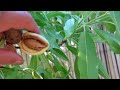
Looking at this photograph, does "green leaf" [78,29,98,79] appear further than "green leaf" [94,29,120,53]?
No

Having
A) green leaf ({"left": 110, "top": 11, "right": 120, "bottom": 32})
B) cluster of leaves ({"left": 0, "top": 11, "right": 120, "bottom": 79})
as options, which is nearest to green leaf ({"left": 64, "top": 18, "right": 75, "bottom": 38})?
cluster of leaves ({"left": 0, "top": 11, "right": 120, "bottom": 79})

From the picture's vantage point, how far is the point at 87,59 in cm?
46

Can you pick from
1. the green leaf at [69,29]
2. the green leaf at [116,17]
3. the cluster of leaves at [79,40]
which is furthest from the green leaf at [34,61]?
the green leaf at [116,17]

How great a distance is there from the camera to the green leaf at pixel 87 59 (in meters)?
0.43

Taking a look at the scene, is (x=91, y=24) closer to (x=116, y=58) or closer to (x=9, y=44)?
(x=9, y=44)

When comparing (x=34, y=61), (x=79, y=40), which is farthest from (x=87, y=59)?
(x=34, y=61)

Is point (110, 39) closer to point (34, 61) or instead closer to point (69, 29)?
point (69, 29)

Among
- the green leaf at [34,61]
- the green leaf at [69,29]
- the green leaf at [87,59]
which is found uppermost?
the green leaf at [69,29]

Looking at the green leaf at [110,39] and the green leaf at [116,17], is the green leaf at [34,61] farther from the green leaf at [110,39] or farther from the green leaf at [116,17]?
the green leaf at [116,17]

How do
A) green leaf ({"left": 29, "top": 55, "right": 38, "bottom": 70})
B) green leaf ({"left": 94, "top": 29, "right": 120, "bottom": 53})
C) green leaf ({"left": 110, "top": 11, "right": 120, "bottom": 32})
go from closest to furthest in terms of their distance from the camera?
1. green leaf ({"left": 110, "top": 11, "right": 120, "bottom": 32})
2. green leaf ({"left": 94, "top": 29, "right": 120, "bottom": 53})
3. green leaf ({"left": 29, "top": 55, "right": 38, "bottom": 70})

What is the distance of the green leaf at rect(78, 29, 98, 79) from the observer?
1.42 ft

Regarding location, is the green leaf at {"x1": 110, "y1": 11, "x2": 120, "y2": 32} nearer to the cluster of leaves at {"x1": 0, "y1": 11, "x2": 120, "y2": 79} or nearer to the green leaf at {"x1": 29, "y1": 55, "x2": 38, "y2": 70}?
the cluster of leaves at {"x1": 0, "y1": 11, "x2": 120, "y2": 79}
